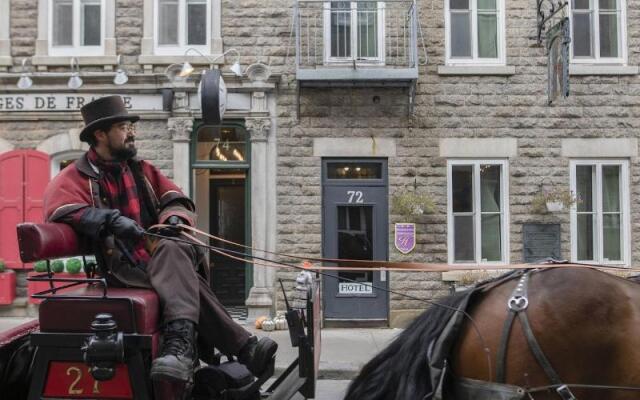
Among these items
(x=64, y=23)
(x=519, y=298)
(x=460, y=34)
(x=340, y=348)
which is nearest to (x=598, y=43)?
(x=460, y=34)

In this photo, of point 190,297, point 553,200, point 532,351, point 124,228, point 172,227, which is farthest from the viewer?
point 553,200

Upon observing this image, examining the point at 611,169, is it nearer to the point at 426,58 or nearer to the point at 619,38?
the point at 619,38

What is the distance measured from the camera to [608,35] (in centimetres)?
1161

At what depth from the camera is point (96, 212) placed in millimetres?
3457

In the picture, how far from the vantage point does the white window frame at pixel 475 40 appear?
1137 cm

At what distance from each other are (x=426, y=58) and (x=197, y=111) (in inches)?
161

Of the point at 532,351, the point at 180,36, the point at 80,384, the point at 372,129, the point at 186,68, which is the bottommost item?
the point at 80,384

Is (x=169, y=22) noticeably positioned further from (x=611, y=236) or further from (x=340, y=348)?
(x=611, y=236)

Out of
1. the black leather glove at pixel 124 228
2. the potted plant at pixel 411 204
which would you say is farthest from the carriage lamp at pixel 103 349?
the potted plant at pixel 411 204

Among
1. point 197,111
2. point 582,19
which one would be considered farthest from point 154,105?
point 582,19

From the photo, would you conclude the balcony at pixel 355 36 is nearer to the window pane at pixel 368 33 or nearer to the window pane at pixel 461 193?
the window pane at pixel 368 33

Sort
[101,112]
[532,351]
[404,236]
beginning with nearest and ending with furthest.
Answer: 1. [532,351]
2. [101,112]
3. [404,236]

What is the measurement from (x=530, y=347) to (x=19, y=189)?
10228 millimetres

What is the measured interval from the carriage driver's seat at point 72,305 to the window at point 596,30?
34.0 feet
